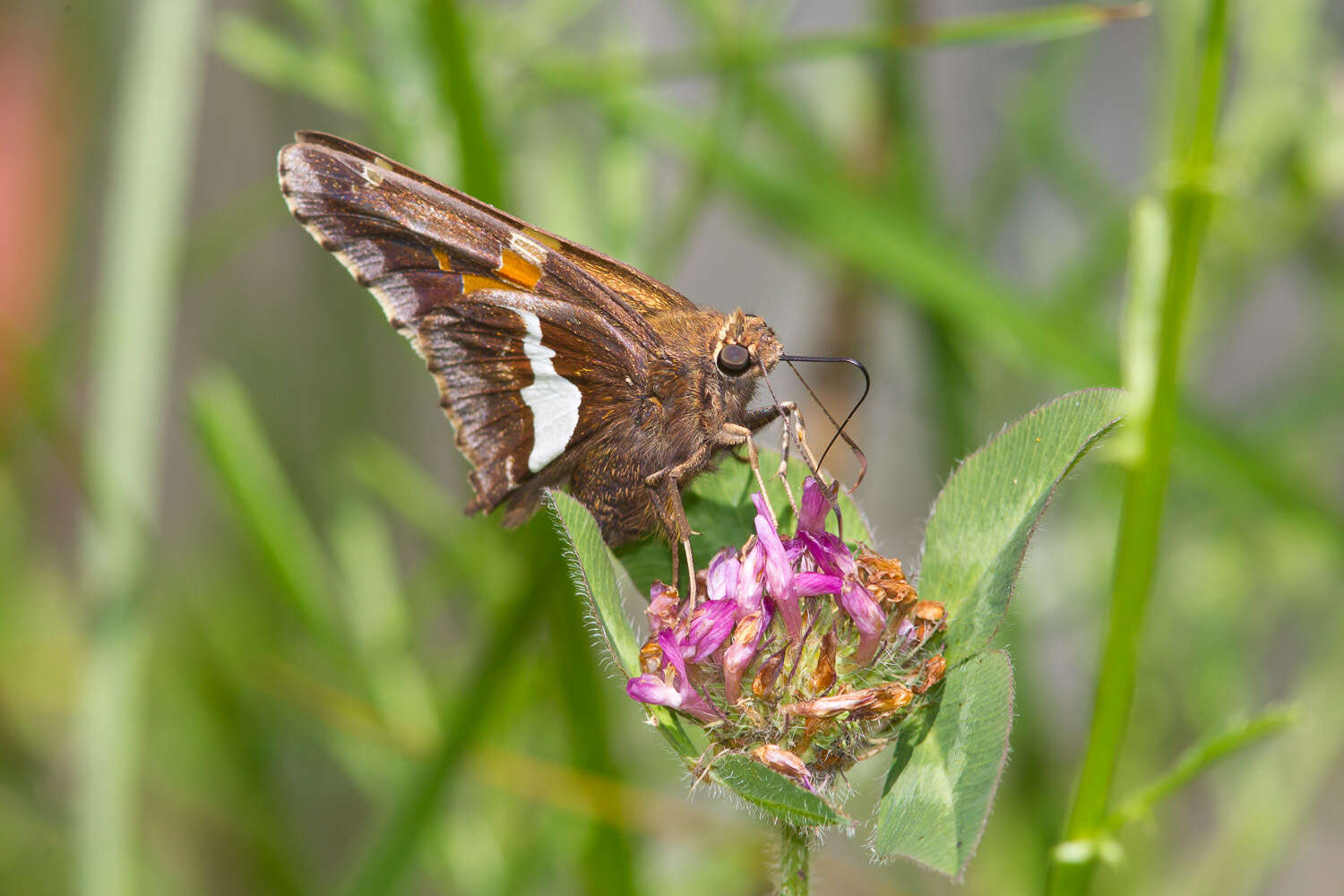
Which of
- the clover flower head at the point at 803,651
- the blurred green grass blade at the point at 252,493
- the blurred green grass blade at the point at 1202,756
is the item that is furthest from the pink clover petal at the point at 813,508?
the blurred green grass blade at the point at 252,493

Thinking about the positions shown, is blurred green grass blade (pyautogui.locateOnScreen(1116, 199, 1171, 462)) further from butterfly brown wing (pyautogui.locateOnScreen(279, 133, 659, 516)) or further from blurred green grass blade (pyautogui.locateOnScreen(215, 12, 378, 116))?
blurred green grass blade (pyautogui.locateOnScreen(215, 12, 378, 116))

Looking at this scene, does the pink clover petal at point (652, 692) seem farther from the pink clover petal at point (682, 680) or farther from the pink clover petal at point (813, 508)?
the pink clover petal at point (813, 508)

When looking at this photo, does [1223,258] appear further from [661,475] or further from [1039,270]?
[661,475]

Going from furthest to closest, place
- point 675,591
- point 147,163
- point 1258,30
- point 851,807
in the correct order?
1. point 851,807
2. point 1258,30
3. point 147,163
4. point 675,591

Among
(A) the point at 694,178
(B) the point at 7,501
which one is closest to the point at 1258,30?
(A) the point at 694,178

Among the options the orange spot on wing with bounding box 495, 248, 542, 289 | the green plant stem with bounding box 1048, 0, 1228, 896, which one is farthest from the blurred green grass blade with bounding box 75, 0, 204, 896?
the green plant stem with bounding box 1048, 0, 1228, 896

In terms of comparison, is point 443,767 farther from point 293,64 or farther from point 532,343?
point 293,64
